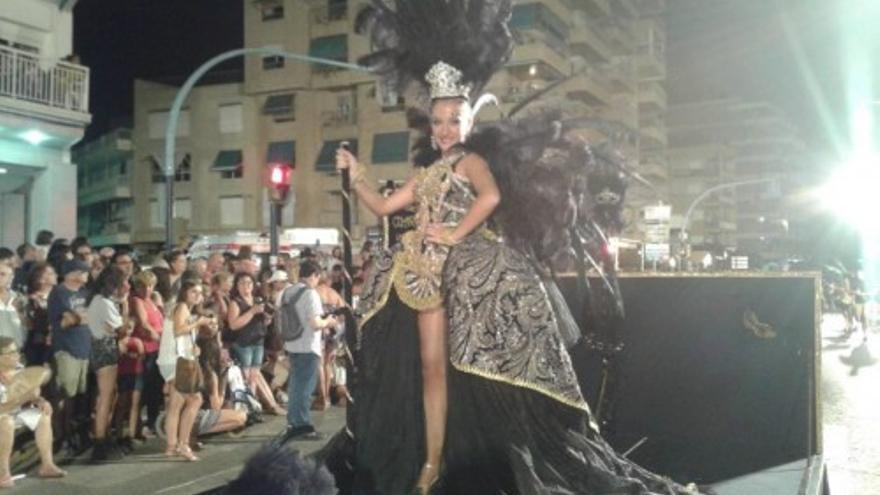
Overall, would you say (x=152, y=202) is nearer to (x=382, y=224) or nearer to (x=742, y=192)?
(x=382, y=224)

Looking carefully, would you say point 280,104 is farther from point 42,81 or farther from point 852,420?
point 852,420

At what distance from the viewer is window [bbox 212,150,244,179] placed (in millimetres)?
43906

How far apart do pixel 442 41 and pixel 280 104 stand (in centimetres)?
4208

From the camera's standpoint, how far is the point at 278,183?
1036cm

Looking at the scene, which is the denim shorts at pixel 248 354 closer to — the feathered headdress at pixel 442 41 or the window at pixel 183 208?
the feathered headdress at pixel 442 41

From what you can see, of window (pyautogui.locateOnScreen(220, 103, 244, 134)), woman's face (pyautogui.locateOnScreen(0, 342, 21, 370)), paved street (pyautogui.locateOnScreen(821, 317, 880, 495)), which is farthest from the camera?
window (pyautogui.locateOnScreen(220, 103, 244, 134))

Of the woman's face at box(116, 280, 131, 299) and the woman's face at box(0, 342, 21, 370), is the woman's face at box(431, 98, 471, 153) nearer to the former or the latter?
the woman's face at box(0, 342, 21, 370)

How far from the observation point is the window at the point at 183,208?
148 ft

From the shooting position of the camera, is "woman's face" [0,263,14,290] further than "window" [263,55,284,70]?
No

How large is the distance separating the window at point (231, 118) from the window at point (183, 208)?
4312mm

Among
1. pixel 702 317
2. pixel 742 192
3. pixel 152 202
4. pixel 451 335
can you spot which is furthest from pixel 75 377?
pixel 742 192

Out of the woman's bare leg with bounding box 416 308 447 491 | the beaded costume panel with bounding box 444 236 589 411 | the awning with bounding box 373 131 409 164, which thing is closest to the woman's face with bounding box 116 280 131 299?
the woman's bare leg with bounding box 416 308 447 491

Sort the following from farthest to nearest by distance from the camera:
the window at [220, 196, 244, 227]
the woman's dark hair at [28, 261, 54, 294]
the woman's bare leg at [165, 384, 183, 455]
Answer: the window at [220, 196, 244, 227]
the woman's dark hair at [28, 261, 54, 294]
the woman's bare leg at [165, 384, 183, 455]

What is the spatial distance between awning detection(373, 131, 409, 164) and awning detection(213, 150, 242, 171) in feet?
24.8
